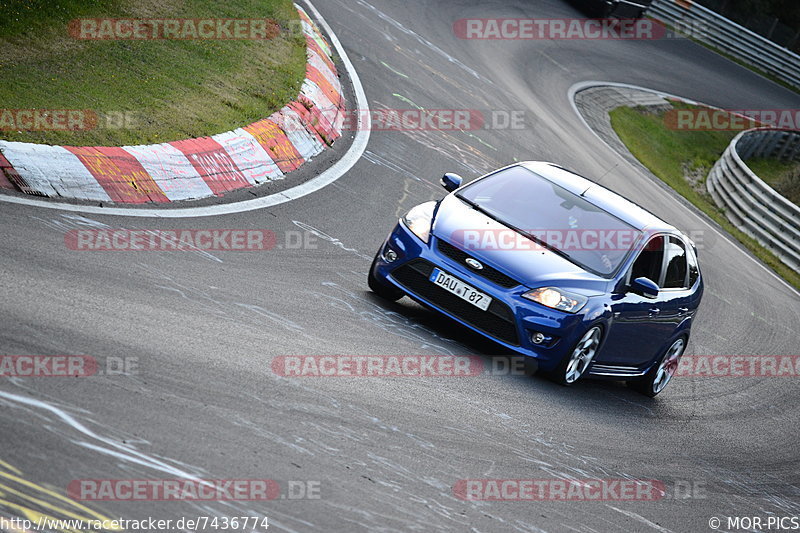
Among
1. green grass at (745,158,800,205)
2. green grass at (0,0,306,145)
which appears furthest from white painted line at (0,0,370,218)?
green grass at (745,158,800,205)

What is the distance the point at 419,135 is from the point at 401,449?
10150mm

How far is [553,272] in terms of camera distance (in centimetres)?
820

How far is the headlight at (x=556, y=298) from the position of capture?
7992 millimetres

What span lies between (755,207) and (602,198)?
14.7 meters

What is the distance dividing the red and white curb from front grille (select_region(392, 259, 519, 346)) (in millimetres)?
2545

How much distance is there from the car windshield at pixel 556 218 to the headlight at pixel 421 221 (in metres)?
0.48

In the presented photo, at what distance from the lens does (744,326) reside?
47.0 feet

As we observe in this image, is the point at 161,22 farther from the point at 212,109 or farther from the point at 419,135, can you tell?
the point at 419,135

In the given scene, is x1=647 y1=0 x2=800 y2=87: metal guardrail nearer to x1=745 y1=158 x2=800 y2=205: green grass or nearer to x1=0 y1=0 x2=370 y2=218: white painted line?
x1=745 y1=158 x2=800 y2=205: green grass

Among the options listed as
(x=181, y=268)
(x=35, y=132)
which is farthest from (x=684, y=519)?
(x=35, y=132)

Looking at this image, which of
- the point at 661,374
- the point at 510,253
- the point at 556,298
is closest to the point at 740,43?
the point at 661,374

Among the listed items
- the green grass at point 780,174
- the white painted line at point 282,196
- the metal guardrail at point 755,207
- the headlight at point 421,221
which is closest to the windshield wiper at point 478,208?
the headlight at point 421,221

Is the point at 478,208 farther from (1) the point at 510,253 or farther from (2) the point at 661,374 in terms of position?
(2) the point at 661,374

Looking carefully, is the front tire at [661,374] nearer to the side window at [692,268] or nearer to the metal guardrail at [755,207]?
the side window at [692,268]
